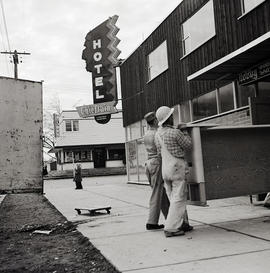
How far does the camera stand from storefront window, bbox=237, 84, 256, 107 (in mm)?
10918

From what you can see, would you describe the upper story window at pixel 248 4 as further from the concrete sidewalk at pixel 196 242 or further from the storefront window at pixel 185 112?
the concrete sidewalk at pixel 196 242

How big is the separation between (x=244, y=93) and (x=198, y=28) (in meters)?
3.18

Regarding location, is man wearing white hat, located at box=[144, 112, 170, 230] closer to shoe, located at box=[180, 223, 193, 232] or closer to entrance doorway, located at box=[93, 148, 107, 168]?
shoe, located at box=[180, 223, 193, 232]

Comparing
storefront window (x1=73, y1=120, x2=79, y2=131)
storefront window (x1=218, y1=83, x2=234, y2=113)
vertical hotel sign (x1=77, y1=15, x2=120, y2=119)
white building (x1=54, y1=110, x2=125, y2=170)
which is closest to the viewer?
storefront window (x1=218, y1=83, x2=234, y2=113)

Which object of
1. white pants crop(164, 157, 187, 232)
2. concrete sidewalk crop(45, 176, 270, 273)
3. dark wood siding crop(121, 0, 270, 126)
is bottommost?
concrete sidewalk crop(45, 176, 270, 273)

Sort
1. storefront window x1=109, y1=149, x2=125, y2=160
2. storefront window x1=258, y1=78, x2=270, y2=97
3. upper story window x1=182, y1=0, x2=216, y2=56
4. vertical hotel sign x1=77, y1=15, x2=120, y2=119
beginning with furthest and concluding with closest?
storefront window x1=109, y1=149, x2=125, y2=160
vertical hotel sign x1=77, y1=15, x2=120, y2=119
upper story window x1=182, y1=0, x2=216, y2=56
storefront window x1=258, y1=78, x2=270, y2=97

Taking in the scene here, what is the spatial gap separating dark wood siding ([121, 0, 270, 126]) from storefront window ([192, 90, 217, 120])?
0.67 ft

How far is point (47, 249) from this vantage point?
6090mm

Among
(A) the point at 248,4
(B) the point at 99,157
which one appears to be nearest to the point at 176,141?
(A) the point at 248,4

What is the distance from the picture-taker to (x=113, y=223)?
8.06 metres

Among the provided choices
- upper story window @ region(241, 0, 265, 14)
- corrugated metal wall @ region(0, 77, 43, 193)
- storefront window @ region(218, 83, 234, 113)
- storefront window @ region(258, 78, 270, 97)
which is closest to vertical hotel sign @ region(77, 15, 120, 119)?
storefront window @ region(218, 83, 234, 113)

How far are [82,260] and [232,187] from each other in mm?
2858

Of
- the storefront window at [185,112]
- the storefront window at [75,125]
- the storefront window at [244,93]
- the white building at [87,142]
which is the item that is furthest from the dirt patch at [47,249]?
the storefront window at [75,125]

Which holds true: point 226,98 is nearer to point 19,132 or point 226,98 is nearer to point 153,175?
point 153,175
